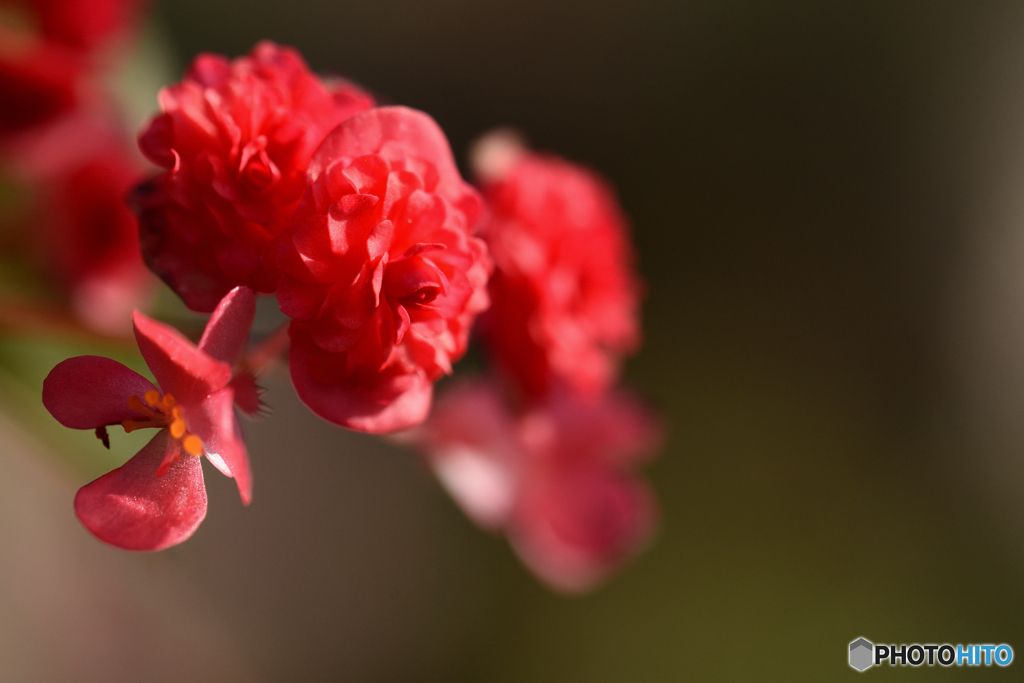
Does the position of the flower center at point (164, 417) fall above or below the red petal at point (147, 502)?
above

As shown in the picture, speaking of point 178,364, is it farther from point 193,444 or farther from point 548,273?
point 548,273

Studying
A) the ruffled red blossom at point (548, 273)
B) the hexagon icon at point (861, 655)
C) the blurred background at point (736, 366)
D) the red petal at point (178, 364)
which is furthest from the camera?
the blurred background at point (736, 366)

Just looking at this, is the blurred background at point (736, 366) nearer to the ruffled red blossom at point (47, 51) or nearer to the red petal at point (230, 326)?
the ruffled red blossom at point (47, 51)

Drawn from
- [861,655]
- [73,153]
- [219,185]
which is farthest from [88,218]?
[861,655]

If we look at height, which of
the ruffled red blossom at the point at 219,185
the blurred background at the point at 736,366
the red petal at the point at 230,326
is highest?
the ruffled red blossom at the point at 219,185

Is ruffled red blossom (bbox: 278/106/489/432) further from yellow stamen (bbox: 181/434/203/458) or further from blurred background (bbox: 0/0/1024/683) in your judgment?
blurred background (bbox: 0/0/1024/683)

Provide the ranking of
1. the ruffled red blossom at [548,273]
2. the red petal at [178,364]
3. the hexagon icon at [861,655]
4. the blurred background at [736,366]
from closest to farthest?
the red petal at [178,364] → the ruffled red blossom at [548,273] → the hexagon icon at [861,655] → the blurred background at [736,366]

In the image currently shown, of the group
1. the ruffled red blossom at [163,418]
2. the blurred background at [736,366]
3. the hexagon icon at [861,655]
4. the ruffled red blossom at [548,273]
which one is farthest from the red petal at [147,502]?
the blurred background at [736,366]
